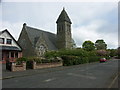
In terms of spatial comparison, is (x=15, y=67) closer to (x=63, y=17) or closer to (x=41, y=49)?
(x=41, y=49)

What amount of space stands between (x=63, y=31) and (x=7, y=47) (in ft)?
90.1

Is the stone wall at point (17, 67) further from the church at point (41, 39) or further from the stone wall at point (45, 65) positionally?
the church at point (41, 39)

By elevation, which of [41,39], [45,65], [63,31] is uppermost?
[63,31]

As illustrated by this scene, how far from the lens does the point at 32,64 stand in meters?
18.0

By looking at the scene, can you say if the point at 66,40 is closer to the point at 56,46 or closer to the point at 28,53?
the point at 56,46

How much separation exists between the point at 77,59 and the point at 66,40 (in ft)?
74.3

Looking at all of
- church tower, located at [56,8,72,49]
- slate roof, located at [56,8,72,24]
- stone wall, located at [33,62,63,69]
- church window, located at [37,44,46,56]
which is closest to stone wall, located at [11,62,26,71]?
stone wall, located at [33,62,63,69]

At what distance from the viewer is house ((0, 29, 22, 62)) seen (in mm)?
27688

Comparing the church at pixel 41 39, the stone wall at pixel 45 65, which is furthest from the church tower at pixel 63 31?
the stone wall at pixel 45 65

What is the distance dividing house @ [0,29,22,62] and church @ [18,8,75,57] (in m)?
7.81

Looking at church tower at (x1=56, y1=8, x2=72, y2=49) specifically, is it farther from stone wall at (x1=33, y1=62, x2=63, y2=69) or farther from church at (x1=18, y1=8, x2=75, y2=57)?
stone wall at (x1=33, y1=62, x2=63, y2=69)

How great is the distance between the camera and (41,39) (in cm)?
3984

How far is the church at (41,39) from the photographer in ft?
127

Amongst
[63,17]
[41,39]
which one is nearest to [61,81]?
[41,39]
